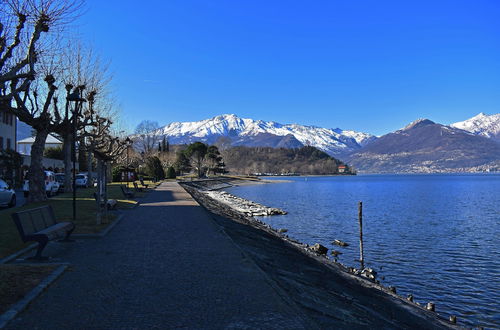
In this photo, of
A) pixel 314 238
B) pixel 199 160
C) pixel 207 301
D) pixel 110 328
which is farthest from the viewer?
pixel 199 160

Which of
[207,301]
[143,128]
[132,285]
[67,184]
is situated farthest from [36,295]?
[143,128]

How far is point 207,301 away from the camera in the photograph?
619cm

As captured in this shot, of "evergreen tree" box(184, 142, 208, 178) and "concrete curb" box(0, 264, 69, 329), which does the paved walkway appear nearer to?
"concrete curb" box(0, 264, 69, 329)

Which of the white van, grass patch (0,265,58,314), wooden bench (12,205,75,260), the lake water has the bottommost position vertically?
the lake water

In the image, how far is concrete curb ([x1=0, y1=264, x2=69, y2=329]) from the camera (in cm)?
533

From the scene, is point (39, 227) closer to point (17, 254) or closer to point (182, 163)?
point (17, 254)

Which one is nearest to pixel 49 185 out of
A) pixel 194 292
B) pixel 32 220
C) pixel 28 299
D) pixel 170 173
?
pixel 32 220

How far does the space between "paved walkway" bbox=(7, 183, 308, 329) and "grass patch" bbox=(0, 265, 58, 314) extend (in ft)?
1.07

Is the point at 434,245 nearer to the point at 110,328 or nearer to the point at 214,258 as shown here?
the point at 214,258

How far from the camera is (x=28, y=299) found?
6078 millimetres

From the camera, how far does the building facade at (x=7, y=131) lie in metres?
40.8

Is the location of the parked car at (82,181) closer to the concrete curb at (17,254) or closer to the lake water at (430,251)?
the lake water at (430,251)

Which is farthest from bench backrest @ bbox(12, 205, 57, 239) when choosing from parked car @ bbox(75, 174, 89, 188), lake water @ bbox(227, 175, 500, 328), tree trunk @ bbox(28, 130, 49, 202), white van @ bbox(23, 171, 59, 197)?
parked car @ bbox(75, 174, 89, 188)

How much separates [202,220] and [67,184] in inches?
782
